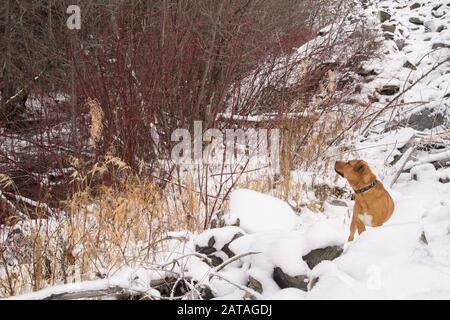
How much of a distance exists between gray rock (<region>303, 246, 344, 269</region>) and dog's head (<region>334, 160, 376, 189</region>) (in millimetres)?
301

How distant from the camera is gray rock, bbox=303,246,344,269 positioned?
191cm

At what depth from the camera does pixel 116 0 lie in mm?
5305

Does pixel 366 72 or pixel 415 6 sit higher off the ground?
pixel 415 6

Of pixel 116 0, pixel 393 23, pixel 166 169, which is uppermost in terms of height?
pixel 393 23

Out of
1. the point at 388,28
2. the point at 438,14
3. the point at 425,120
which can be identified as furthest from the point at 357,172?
the point at 438,14

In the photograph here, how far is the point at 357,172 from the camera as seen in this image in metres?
1.83

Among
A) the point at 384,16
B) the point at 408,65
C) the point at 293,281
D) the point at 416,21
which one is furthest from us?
the point at 384,16

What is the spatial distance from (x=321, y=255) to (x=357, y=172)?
1.28 feet

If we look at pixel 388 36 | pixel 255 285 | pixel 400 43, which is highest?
pixel 388 36

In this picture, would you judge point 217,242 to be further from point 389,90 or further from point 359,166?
point 389,90

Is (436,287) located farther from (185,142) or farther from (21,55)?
(21,55)

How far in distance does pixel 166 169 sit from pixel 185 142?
1.46 ft

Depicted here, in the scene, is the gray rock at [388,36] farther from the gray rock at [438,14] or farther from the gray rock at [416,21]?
the gray rock at [438,14]
